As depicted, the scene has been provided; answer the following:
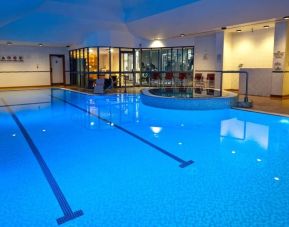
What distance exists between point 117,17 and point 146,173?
9.54 m

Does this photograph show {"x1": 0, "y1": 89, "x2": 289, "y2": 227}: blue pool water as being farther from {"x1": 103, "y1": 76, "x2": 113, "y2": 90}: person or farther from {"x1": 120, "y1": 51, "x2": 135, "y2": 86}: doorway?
{"x1": 120, "y1": 51, "x2": 135, "y2": 86}: doorway

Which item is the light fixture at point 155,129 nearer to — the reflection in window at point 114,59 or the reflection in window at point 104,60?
the reflection in window at point 104,60

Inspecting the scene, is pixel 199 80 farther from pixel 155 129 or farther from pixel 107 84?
pixel 155 129

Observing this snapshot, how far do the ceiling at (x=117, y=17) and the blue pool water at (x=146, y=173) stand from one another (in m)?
3.55

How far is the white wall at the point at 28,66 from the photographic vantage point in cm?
1447

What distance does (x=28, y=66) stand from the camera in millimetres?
15094

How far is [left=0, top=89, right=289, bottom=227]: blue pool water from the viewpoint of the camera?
7.35 ft

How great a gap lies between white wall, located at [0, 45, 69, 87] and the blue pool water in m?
9.92

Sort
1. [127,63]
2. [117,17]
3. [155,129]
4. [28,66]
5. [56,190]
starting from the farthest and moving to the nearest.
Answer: [28,66]
[127,63]
[117,17]
[155,129]
[56,190]

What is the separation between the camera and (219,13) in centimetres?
834

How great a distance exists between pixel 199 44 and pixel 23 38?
8116 millimetres

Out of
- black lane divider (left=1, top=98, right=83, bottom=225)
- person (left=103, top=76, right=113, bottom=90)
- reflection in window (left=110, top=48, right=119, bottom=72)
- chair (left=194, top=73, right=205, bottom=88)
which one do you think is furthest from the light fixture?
reflection in window (left=110, top=48, right=119, bottom=72)

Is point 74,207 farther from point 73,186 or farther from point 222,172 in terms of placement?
point 222,172

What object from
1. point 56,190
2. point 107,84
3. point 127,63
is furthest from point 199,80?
→ point 56,190
